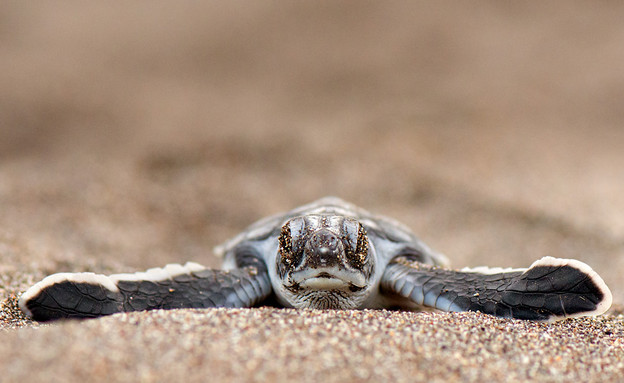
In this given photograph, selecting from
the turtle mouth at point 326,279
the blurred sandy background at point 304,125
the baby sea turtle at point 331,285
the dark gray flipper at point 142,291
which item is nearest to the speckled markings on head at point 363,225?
the baby sea turtle at point 331,285

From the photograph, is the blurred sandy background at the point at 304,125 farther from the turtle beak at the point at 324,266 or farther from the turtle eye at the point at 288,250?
the turtle beak at the point at 324,266

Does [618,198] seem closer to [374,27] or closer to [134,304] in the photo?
[134,304]

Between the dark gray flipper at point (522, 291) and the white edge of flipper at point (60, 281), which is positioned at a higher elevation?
the white edge of flipper at point (60, 281)

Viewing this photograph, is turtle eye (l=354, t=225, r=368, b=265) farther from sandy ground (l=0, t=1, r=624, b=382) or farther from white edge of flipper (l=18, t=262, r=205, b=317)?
white edge of flipper (l=18, t=262, r=205, b=317)

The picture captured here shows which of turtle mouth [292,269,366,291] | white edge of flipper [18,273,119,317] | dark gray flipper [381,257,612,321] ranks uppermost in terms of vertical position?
white edge of flipper [18,273,119,317]

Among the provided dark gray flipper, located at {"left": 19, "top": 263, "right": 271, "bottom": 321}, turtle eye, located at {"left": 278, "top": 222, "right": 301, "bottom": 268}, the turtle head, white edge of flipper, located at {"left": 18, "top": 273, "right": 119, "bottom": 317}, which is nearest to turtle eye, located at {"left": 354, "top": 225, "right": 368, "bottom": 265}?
the turtle head

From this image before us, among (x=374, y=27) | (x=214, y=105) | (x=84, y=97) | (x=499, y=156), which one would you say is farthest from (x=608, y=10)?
(x=84, y=97)
